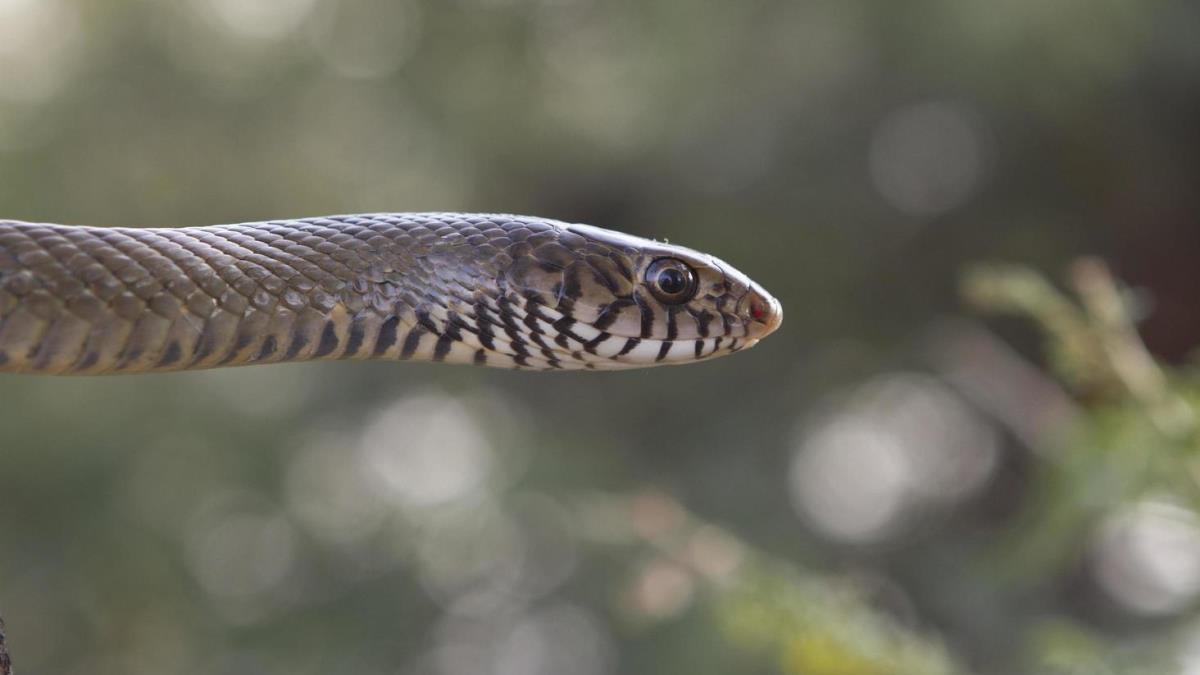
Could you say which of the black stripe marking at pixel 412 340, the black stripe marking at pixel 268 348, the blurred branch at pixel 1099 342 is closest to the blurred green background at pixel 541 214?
the blurred branch at pixel 1099 342

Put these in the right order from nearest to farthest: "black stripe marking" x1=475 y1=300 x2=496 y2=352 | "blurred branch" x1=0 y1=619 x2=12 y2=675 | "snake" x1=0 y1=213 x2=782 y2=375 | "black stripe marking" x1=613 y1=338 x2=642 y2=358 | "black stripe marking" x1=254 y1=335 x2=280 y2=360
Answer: "blurred branch" x1=0 y1=619 x2=12 y2=675, "snake" x1=0 y1=213 x2=782 y2=375, "black stripe marking" x1=254 y1=335 x2=280 y2=360, "black stripe marking" x1=475 y1=300 x2=496 y2=352, "black stripe marking" x1=613 y1=338 x2=642 y2=358

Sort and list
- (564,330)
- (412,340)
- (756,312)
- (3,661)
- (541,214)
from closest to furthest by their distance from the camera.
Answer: (3,661) → (412,340) → (564,330) → (756,312) → (541,214)

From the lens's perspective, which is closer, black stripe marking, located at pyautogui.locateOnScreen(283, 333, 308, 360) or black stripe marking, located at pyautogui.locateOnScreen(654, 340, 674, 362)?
black stripe marking, located at pyautogui.locateOnScreen(283, 333, 308, 360)

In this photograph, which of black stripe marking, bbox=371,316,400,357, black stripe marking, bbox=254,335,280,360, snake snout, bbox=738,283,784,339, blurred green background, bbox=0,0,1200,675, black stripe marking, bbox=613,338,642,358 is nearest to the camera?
black stripe marking, bbox=254,335,280,360

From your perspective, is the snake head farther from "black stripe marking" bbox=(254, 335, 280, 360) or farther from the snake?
"black stripe marking" bbox=(254, 335, 280, 360)

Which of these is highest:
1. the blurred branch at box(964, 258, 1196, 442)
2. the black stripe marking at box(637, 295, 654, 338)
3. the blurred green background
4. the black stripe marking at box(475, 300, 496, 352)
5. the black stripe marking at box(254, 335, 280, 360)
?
the blurred branch at box(964, 258, 1196, 442)

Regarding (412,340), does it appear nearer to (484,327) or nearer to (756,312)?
(484,327)

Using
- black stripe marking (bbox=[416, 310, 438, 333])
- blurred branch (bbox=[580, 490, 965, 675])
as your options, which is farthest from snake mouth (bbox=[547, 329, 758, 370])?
blurred branch (bbox=[580, 490, 965, 675])

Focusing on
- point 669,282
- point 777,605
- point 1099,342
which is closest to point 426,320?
point 669,282
